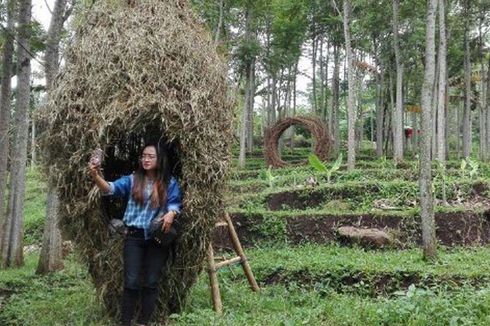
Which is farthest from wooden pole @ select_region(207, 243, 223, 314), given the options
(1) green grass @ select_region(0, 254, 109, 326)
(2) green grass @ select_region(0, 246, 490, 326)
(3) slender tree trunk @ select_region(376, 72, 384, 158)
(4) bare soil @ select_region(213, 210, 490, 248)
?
(3) slender tree trunk @ select_region(376, 72, 384, 158)

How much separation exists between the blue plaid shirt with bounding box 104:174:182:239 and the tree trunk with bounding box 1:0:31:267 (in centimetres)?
459

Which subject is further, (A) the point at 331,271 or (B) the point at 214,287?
(A) the point at 331,271

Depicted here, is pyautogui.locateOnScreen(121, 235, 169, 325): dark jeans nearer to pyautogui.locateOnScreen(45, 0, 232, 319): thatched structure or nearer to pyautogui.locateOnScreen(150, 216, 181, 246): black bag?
A: pyautogui.locateOnScreen(150, 216, 181, 246): black bag

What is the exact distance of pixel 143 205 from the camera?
5508 mm

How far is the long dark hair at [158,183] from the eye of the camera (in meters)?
5.50

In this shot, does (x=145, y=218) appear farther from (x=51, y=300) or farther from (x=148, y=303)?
(x=51, y=300)

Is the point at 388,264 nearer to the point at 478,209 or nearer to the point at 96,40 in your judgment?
the point at 478,209

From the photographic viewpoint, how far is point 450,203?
1205 cm

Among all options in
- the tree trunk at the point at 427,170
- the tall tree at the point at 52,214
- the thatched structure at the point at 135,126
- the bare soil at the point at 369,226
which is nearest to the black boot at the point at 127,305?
the thatched structure at the point at 135,126

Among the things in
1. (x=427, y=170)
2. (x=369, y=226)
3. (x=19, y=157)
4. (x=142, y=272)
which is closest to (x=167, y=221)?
(x=142, y=272)

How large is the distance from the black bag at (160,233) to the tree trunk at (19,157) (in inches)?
200

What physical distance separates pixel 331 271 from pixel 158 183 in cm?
346

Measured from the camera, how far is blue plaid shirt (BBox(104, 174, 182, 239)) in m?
5.43

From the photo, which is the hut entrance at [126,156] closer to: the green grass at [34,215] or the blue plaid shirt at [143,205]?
the blue plaid shirt at [143,205]
